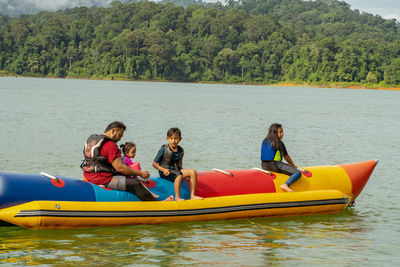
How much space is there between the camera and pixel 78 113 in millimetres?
27500

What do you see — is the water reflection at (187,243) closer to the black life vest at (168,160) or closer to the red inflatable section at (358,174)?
the black life vest at (168,160)

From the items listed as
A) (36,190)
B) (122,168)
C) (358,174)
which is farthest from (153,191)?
(358,174)

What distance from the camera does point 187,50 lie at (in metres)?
118

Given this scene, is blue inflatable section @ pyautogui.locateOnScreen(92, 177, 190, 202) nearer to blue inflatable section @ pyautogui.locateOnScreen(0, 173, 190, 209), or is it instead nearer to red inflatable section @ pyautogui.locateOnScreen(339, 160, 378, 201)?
blue inflatable section @ pyautogui.locateOnScreen(0, 173, 190, 209)

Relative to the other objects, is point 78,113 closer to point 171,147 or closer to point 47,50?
point 171,147

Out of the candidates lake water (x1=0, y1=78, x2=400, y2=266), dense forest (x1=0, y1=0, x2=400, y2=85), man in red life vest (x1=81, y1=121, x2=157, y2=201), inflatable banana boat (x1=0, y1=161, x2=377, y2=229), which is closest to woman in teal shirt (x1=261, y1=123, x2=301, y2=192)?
inflatable banana boat (x1=0, y1=161, x2=377, y2=229)

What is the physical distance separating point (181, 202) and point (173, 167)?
52 centimetres

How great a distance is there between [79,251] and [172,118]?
68.2ft

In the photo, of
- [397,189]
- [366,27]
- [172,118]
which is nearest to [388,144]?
[397,189]

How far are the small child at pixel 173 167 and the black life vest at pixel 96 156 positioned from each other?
0.70 meters

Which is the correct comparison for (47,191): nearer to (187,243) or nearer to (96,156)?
(96,156)

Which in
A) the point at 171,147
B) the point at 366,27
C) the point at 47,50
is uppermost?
the point at 366,27

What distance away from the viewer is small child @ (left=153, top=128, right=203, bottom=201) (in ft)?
25.4

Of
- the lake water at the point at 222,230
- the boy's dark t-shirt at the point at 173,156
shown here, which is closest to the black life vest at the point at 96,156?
the boy's dark t-shirt at the point at 173,156
